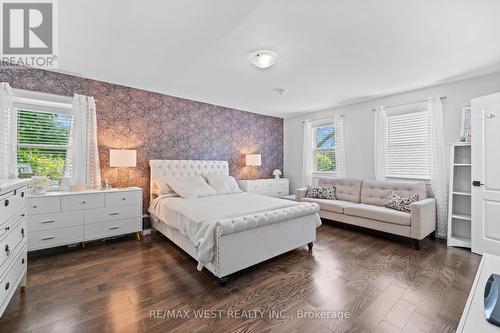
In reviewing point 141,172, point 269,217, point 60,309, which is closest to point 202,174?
point 141,172

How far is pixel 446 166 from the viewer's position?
3.37m

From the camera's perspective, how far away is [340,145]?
4.73 metres

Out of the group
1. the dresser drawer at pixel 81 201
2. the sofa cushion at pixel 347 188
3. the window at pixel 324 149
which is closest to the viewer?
the dresser drawer at pixel 81 201

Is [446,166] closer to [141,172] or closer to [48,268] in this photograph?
[141,172]

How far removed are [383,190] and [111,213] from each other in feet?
14.4

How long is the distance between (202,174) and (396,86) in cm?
367

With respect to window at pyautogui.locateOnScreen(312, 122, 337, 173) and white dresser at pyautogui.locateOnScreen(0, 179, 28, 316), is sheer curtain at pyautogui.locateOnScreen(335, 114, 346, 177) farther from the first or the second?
white dresser at pyautogui.locateOnScreen(0, 179, 28, 316)

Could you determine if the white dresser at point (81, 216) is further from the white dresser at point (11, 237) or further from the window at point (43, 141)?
the white dresser at point (11, 237)

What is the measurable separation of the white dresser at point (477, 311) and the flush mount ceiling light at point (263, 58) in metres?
2.48

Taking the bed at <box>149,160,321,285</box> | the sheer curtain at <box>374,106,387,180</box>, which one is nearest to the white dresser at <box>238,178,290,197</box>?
the bed at <box>149,160,321,285</box>

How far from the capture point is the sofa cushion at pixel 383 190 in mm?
3496

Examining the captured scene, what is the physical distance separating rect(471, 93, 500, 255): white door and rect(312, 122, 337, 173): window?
7.74 feet

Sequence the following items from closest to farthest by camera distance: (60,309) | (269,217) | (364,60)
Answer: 1. (60,309)
2. (269,217)
3. (364,60)

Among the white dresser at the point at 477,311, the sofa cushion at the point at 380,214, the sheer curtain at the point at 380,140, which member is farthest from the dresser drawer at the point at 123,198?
the sheer curtain at the point at 380,140
